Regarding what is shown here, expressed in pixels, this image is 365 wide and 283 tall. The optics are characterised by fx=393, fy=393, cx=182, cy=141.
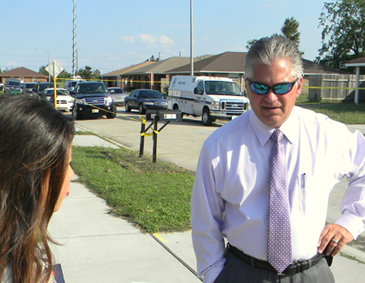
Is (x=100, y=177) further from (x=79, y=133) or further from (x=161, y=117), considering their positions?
(x=79, y=133)

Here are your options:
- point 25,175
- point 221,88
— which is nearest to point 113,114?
point 221,88

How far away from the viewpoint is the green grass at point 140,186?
507 cm

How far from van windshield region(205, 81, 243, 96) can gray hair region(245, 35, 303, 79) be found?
1611 centimetres

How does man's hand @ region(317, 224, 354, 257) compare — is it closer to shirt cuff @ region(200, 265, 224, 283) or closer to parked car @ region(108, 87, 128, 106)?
shirt cuff @ region(200, 265, 224, 283)

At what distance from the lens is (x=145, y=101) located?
23109 millimetres

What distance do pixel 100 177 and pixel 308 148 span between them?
5617 mm

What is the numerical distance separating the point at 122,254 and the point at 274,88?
109 inches

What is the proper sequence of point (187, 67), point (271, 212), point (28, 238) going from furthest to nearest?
1. point (187, 67)
2. point (271, 212)
3. point (28, 238)

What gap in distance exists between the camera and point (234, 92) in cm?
1836

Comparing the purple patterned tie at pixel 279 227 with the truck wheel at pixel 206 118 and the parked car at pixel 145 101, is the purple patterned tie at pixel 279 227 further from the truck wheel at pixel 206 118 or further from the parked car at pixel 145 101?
the parked car at pixel 145 101

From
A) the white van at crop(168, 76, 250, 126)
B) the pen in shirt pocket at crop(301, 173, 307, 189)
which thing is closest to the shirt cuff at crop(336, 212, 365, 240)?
the pen in shirt pocket at crop(301, 173, 307, 189)

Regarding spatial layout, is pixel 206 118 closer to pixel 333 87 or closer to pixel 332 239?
pixel 332 239

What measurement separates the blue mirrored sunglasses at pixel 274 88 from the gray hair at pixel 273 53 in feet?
0.18

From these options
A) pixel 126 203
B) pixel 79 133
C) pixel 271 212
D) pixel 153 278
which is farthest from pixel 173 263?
pixel 79 133
